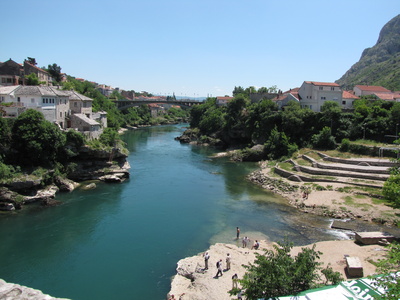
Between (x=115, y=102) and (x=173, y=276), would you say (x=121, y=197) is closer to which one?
(x=173, y=276)

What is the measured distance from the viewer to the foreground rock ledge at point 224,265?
17.6 meters

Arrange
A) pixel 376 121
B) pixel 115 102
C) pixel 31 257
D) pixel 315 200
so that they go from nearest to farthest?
pixel 31 257
pixel 315 200
pixel 376 121
pixel 115 102

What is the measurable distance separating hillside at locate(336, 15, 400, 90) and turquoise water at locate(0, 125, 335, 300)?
90096 millimetres

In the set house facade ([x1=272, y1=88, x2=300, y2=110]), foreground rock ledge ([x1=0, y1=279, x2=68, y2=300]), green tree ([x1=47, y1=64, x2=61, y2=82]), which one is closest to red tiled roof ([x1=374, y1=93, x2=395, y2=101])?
house facade ([x1=272, y1=88, x2=300, y2=110])

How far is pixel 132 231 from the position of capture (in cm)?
2680

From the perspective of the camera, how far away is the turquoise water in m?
20.0

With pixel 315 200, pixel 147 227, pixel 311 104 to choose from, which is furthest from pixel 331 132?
pixel 147 227

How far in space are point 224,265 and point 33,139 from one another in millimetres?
26572

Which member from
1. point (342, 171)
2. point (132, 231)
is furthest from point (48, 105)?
point (342, 171)

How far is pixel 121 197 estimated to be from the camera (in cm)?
3566

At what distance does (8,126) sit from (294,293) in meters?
34.8

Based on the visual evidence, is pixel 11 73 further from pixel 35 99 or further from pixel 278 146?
pixel 278 146

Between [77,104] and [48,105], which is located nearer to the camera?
[48,105]

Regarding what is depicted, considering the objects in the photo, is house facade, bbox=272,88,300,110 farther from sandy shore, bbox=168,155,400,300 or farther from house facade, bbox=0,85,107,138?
house facade, bbox=0,85,107,138
